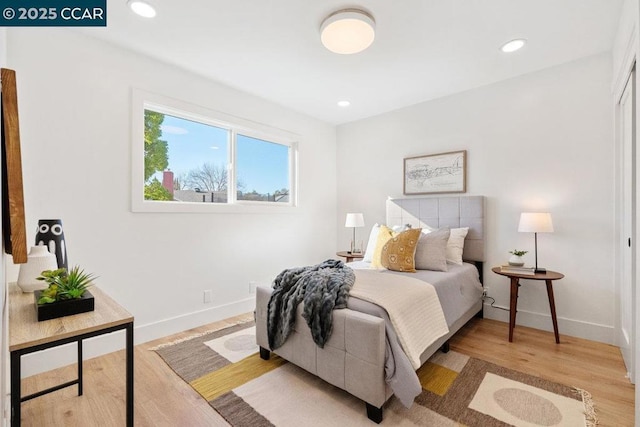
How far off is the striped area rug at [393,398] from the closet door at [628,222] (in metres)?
0.73

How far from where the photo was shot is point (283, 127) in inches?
152

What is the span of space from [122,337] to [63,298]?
1.56m

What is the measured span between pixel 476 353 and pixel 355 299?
131cm

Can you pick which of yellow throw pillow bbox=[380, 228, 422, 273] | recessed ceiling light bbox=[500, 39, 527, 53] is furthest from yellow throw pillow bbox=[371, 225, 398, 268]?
recessed ceiling light bbox=[500, 39, 527, 53]

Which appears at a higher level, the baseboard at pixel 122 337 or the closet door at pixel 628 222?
the closet door at pixel 628 222

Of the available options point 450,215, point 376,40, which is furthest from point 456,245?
point 376,40

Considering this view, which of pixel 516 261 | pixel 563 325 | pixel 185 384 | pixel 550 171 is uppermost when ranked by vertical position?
pixel 550 171

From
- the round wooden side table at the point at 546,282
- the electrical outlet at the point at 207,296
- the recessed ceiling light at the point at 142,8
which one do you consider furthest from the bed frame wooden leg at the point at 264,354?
the recessed ceiling light at the point at 142,8

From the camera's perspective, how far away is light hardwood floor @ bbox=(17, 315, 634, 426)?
1695mm

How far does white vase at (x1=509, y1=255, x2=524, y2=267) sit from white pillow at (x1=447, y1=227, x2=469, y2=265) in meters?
0.46

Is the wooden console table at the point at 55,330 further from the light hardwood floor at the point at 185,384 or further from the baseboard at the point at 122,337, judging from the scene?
the baseboard at the point at 122,337

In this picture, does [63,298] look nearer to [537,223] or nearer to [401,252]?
[401,252]

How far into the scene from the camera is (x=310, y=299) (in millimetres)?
1948

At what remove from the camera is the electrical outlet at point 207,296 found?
3059mm
